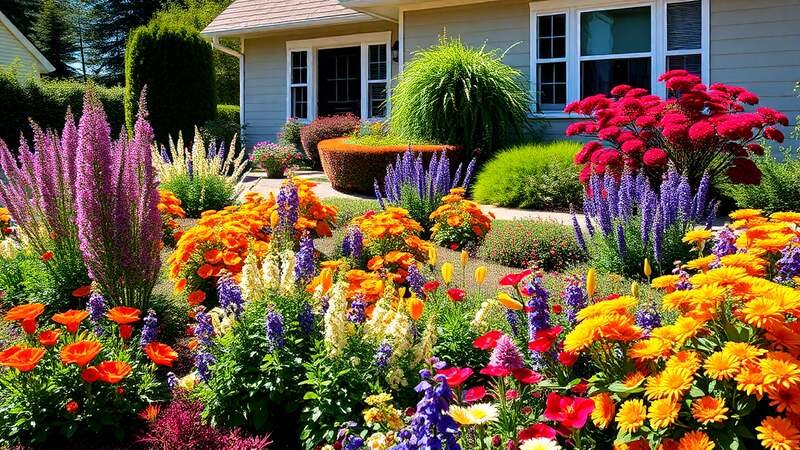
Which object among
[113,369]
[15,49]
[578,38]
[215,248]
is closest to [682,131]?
[215,248]

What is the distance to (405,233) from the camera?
16.6 ft

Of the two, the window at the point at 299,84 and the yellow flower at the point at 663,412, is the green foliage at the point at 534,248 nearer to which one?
the yellow flower at the point at 663,412

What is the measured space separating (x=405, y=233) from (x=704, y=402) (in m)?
3.35

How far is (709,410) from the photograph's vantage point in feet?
5.88

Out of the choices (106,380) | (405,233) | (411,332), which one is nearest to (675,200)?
(405,233)

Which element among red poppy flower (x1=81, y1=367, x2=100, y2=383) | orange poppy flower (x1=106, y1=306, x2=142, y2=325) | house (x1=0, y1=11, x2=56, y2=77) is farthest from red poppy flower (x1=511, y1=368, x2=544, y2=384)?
house (x1=0, y1=11, x2=56, y2=77)

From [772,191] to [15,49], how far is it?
90.8 feet

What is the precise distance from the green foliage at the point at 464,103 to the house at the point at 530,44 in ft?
3.04

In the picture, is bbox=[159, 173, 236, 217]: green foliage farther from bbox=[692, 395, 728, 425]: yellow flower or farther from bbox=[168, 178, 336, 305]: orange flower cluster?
bbox=[692, 395, 728, 425]: yellow flower

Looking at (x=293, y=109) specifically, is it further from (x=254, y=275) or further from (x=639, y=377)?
(x=639, y=377)

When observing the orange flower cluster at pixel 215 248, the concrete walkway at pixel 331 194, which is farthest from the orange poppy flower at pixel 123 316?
the concrete walkway at pixel 331 194

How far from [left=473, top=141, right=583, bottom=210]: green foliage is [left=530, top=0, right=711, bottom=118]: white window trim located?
7.12ft

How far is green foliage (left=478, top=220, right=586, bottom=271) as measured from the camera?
19.1 feet

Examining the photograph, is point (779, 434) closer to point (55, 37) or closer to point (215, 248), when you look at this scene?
point (215, 248)
